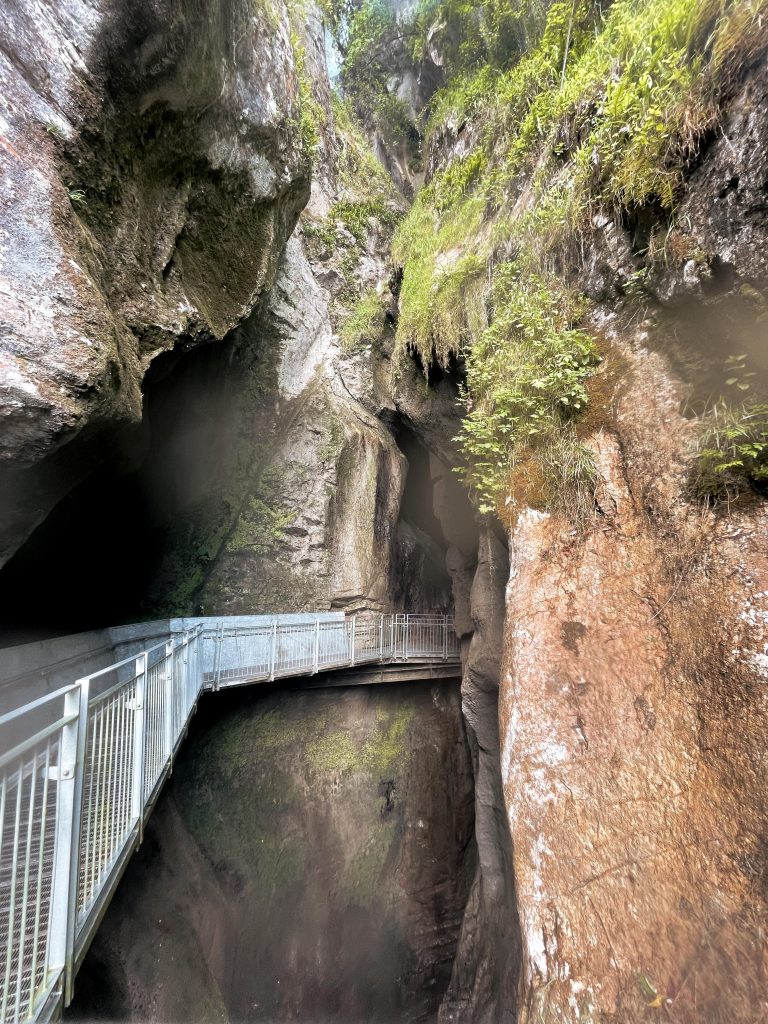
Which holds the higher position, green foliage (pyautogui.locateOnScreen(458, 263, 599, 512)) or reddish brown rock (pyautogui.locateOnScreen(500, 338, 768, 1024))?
green foliage (pyautogui.locateOnScreen(458, 263, 599, 512))

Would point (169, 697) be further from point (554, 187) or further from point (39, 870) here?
point (554, 187)

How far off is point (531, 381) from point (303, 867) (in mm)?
9371

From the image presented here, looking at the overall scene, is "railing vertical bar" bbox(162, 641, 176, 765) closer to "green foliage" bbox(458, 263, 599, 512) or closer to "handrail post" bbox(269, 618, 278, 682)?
"handrail post" bbox(269, 618, 278, 682)

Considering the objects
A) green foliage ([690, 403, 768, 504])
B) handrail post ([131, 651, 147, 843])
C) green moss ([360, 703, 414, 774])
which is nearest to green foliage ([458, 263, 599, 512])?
green foliage ([690, 403, 768, 504])

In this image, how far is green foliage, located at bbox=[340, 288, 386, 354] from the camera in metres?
12.5

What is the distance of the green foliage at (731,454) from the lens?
3.99 meters

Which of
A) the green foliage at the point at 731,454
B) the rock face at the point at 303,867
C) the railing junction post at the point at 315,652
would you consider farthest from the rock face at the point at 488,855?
the green foliage at the point at 731,454

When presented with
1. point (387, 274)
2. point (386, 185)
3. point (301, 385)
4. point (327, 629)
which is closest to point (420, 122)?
point (386, 185)

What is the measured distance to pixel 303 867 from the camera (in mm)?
8875

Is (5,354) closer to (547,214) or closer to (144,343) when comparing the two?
(144,343)

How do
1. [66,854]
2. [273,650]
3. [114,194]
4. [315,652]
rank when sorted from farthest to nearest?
[315,652] < [273,650] < [114,194] < [66,854]

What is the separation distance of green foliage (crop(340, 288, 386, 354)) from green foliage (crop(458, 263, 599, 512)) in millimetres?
6403

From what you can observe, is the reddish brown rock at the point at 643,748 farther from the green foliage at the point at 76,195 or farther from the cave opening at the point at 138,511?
the green foliage at the point at 76,195

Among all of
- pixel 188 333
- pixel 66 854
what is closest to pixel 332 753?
pixel 188 333
